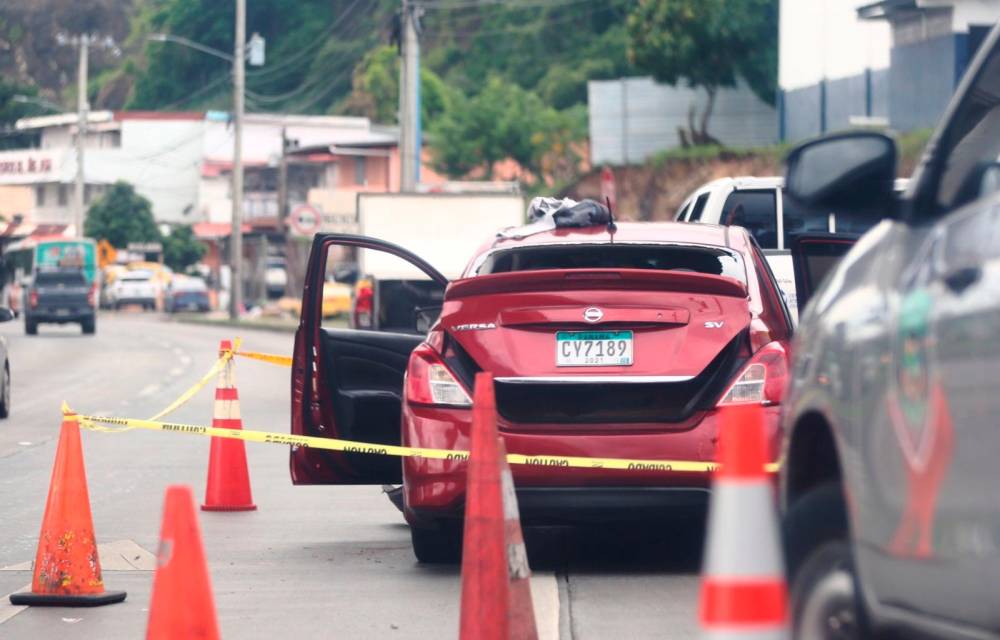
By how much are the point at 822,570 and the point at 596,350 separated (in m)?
3.86

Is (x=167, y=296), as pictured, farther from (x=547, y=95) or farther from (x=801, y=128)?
(x=801, y=128)

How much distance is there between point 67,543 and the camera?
25.1 ft

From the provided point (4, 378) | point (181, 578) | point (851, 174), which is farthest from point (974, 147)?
point (4, 378)

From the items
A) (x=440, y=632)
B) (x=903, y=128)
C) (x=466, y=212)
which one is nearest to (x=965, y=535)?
(x=440, y=632)

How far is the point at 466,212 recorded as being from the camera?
27.1m

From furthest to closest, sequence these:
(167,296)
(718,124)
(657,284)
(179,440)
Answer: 1. (167,296)
2. (718,124)
3. (179,440)
4. (657,284)

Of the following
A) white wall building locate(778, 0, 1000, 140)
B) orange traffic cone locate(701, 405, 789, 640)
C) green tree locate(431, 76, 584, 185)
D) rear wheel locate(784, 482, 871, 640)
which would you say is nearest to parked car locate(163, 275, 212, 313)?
green tree locate(431, 76, 584, 185)

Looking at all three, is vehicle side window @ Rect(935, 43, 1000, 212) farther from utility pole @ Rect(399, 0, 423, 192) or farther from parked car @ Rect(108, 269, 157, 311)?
parked car @ Rect(108, 269, 157, 311)

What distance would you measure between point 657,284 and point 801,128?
3574cm

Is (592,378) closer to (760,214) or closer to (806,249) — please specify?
(806,249)

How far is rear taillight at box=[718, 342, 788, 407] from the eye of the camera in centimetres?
815

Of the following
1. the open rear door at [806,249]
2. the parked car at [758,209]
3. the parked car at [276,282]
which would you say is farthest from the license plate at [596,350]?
the parked car at [276,282]

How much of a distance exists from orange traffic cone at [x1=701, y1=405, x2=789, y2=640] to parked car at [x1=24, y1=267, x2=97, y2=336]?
153ft

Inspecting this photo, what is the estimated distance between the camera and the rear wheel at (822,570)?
430cm
